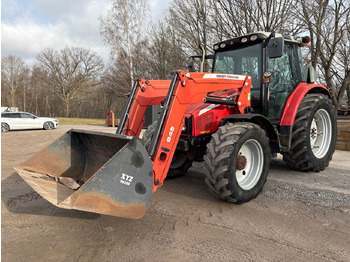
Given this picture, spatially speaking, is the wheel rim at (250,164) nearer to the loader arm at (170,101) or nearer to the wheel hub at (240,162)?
the wheel hub at (240,162)

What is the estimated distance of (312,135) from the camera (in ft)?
17.1

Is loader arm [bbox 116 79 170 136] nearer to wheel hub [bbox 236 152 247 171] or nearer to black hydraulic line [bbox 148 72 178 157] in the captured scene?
black hydraulic line [bbox 148 72 178 157]

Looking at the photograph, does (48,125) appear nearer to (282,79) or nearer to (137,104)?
(137,104)

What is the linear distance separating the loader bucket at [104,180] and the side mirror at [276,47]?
2487 millimetres

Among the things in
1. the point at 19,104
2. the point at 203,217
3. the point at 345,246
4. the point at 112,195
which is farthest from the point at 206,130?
the point at 19,104

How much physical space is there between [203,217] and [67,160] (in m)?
1.98

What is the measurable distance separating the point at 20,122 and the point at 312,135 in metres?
16.6

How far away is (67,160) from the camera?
3.57 metres

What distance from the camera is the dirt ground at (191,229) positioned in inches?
92.0

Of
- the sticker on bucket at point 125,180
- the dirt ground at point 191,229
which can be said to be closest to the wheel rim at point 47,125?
the dirt ground at point 191,229

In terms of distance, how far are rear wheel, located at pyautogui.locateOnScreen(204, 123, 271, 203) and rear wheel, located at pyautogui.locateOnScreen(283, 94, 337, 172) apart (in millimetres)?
1215

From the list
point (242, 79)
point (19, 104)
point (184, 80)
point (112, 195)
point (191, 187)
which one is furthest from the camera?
point (19, 104)

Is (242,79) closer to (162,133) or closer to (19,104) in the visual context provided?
(162,133)

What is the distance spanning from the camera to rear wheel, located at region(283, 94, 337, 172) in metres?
4.51
